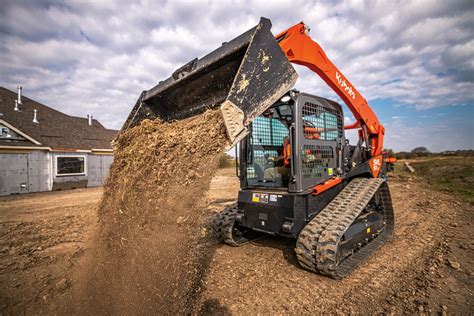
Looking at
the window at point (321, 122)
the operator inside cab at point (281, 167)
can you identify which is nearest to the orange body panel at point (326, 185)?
the operator inside cab at point (281, 167)

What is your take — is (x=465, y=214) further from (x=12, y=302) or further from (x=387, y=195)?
(x=12, y=302)

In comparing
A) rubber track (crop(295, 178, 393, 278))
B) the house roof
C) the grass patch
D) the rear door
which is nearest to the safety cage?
the rear door

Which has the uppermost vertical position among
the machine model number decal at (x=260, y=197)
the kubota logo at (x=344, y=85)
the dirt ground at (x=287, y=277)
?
the kubota logo at (x=344, y=85)

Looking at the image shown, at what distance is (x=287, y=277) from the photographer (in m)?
3.40

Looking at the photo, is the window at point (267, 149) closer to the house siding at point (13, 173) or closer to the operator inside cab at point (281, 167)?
the operator inside cab at point (281, 167)

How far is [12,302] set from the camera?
9.49 feet

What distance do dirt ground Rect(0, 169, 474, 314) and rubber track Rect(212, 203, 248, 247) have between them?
12 cm

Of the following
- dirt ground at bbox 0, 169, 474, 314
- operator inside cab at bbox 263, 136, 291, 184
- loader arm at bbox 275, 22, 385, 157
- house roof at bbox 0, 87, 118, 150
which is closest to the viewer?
dirt ground at bbox 0, 169, 474, 314

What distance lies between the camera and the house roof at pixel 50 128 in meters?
15.2

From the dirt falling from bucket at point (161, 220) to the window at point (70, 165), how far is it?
1527 centimetres

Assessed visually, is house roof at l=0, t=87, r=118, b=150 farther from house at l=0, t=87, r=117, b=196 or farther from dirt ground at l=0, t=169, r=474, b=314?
dirt ground at l=0, t=169, r=474, b=314

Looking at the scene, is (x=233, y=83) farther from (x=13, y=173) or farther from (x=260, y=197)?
(x=13, y=173)

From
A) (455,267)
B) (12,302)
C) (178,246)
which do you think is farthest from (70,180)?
(455,267)

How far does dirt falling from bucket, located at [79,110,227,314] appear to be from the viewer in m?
2.56
